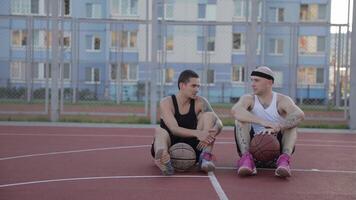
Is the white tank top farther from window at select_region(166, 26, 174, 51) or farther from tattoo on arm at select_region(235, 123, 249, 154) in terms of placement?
window at select_region(166, 26, 174, 51)

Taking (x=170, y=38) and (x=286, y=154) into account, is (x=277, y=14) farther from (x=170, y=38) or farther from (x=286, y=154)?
(x=286, y=154)

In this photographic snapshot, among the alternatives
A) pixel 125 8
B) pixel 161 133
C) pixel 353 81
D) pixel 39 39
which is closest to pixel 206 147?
pixel 161 133

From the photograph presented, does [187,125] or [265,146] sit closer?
[265,146]

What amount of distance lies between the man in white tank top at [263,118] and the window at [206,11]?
76.1 feet

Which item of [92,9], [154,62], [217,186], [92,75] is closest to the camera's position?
[217,186]

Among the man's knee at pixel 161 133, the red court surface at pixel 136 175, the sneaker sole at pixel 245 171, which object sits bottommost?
the red court surface at pixel 136 175

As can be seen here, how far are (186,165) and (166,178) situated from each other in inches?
18.2

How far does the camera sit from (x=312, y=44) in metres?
25.5

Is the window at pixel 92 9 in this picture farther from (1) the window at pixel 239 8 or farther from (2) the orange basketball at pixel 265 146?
(2) the orange basketball at pixel 265 146

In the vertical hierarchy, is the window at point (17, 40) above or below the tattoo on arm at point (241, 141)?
A: above

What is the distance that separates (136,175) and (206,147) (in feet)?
2.92

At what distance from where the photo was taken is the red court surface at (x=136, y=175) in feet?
19.5

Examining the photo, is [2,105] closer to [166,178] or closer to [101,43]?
[101,43]

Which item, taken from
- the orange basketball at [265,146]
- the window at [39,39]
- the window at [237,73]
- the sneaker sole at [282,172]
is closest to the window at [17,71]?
the window at [39,39]
